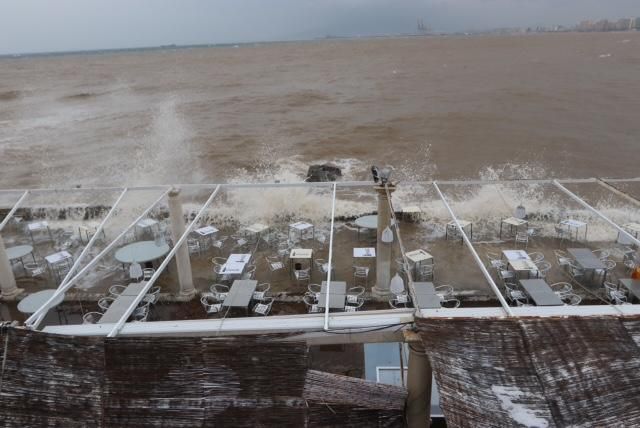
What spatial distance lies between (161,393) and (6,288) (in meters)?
8.48

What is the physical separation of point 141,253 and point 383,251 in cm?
607

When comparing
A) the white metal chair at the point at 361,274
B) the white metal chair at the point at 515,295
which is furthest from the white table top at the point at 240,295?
the white metal chair at the point at 515,295

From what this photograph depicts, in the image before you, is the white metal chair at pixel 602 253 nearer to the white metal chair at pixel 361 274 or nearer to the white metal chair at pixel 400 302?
the white metal chair at pixel 400 302

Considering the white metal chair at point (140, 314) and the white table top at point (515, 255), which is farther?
the white table top at point (515, 255)

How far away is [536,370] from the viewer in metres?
4.09

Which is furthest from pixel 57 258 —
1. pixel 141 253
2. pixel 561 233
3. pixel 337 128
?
pixel 337 128

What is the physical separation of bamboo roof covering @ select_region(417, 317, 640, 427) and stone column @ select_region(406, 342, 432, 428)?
353mm

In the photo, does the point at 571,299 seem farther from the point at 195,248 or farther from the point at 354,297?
the point at 195,248

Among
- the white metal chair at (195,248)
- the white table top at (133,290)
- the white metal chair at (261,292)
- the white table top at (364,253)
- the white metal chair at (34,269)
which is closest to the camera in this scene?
the white table top at (133,290)

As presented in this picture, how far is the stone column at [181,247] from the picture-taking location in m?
9.61

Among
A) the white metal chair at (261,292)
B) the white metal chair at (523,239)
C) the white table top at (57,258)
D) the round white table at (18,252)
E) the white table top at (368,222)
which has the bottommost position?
the white metal chair at (261,292)

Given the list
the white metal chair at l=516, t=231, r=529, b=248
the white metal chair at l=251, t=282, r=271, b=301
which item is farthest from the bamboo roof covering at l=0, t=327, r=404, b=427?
the white metal chair at l=516, t=231, r=529, b=248

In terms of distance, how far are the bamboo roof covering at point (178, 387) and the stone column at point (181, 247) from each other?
16.8ft

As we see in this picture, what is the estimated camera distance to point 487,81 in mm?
48562
